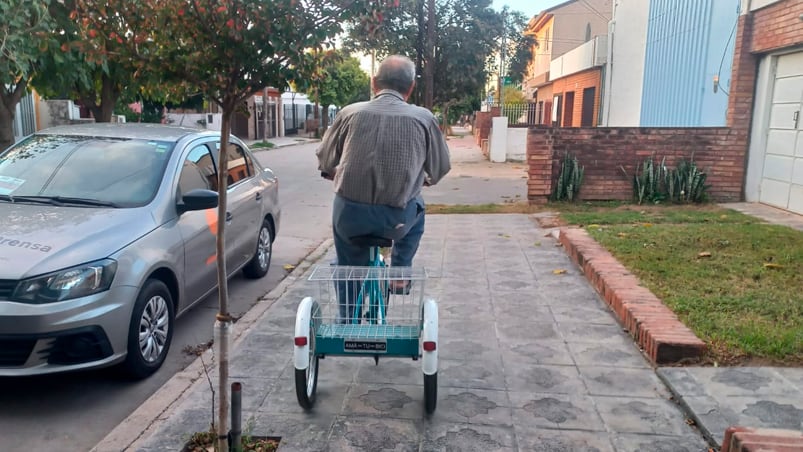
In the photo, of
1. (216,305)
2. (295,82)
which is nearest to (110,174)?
(216,305)

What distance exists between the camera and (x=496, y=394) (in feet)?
12.8

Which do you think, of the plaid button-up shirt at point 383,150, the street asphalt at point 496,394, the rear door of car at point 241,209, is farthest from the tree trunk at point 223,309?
the rear door of car at point 241,209

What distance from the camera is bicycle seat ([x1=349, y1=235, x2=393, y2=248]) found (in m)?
3.88

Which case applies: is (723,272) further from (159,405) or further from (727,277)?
(159,405)

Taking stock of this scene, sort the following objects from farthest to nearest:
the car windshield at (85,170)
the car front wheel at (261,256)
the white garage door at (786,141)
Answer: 1. the white garage door at (786,141)
2. the car front wheel at (261,256)
3. the car windshield at (85,170)

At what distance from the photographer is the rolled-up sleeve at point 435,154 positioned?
395cm

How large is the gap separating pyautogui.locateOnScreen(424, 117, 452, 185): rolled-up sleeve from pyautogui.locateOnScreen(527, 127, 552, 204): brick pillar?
23.1ft

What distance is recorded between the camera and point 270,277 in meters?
7.30

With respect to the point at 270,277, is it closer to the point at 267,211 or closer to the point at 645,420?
the point at 267,211

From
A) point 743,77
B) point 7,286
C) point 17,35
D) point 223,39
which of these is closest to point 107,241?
point 7,286

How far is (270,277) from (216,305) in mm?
1116

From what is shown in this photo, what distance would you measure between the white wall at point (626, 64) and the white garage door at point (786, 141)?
577 cm

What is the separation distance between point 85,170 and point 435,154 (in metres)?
2.89

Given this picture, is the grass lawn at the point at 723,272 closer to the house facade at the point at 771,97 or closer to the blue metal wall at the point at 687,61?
the house facade at the point at 771,97
